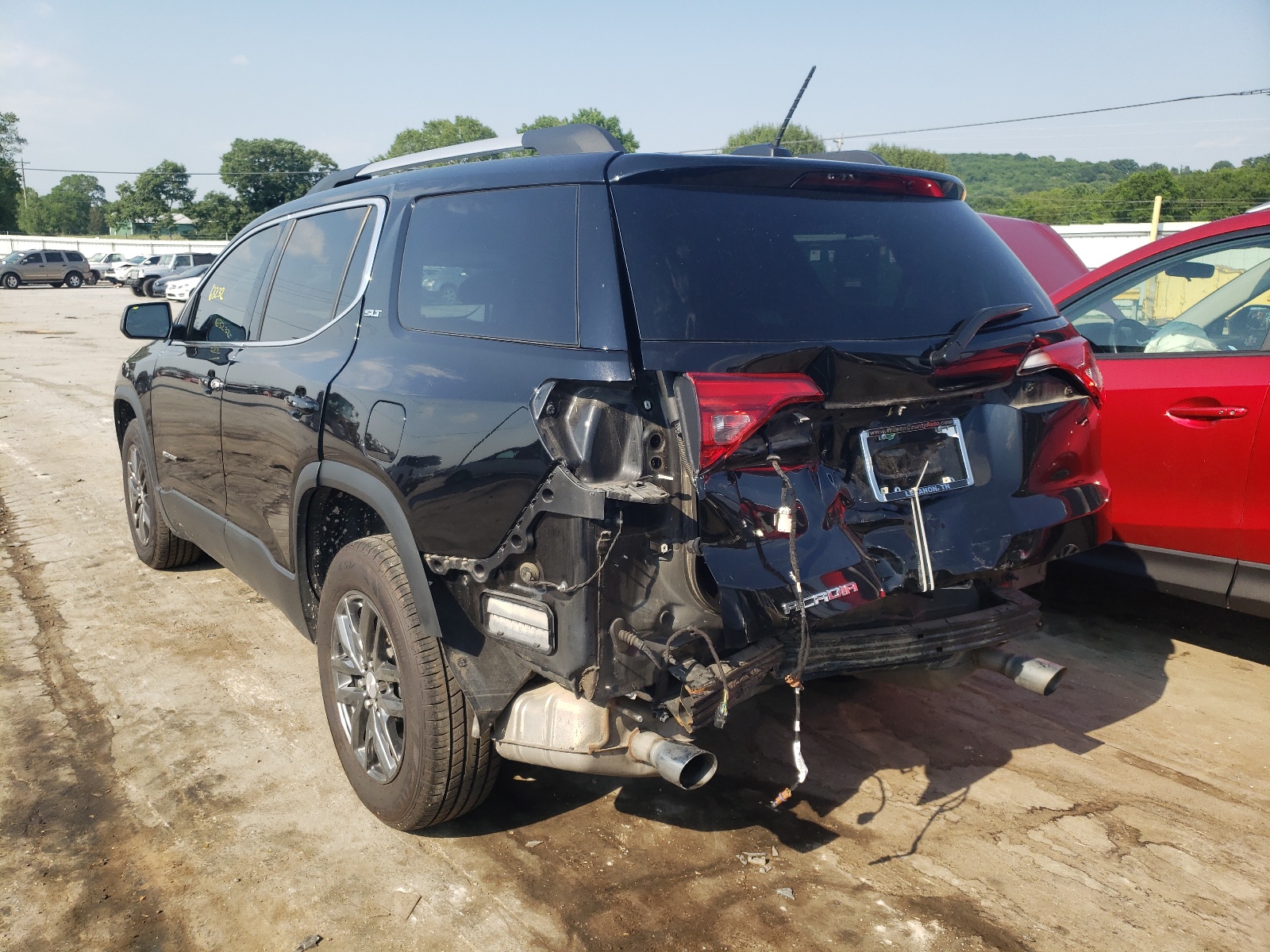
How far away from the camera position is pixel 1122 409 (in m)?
4.36

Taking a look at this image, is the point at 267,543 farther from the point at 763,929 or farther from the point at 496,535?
the point at 763,929

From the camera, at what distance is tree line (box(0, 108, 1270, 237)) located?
54.2 meters

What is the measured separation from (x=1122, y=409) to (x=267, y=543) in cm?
365

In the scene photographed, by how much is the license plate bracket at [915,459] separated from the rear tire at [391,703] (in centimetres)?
135

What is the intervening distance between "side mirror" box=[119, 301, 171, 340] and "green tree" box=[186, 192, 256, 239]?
3918 inches

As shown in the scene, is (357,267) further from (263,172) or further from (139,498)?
(263,172)

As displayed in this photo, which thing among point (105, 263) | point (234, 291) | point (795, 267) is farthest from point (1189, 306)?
point (105, 263)

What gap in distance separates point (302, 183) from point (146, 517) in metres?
107

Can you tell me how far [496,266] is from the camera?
290cm

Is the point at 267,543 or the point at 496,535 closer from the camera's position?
the point at 496,535

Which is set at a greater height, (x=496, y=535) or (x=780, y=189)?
(x=780, y=189)

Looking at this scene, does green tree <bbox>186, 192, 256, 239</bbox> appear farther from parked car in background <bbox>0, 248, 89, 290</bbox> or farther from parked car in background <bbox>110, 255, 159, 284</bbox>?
parked car in background <bbox>0, 248, 89, 290</bbox>

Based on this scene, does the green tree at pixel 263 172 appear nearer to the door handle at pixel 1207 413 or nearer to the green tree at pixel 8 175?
the green tree at pixel 8 175

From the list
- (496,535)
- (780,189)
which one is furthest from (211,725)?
(780,189)
